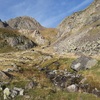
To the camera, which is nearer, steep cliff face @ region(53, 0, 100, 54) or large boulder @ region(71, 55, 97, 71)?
large boulder @ region(71, 55, 97, 71)

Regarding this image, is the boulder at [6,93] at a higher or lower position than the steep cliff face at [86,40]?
lower

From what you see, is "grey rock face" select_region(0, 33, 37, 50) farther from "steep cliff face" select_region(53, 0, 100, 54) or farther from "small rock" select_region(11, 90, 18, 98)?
"small rock" select_region(11, 90, 18, 98)

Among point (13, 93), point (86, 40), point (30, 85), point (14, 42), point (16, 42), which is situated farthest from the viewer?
point (16, 42)

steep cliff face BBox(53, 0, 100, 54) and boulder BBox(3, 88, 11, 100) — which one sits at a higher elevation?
steep cliff face BBox(53, 0, 100, 54)

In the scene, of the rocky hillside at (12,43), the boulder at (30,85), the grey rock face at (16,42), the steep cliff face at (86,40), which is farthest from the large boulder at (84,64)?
the grey rock face at (16,42)

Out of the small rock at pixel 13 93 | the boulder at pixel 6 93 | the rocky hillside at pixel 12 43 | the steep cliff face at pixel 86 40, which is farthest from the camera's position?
the rocky hillside at pixel 12 43

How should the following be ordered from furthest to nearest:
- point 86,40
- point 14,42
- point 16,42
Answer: point 16,42 → point 14,42 → point 86,40

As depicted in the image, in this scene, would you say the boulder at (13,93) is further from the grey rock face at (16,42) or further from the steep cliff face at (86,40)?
the grey rock face at (16,42)

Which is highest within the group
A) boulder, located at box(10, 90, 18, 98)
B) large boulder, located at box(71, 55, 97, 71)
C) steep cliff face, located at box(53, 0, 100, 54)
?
steep cliff face, located at box(53, 0, 100, 54)

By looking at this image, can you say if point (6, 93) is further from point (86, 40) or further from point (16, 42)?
point (16, 42)

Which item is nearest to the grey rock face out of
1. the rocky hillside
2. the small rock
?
the rocky hillside

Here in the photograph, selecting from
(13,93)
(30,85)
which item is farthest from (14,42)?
(13,93)

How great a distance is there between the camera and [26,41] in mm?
164375

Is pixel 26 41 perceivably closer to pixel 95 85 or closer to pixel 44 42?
pixel 44 42
